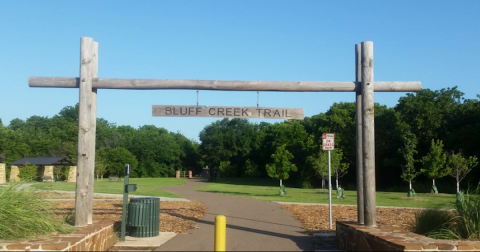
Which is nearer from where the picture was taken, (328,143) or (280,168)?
(328,143)

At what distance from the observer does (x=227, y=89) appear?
9.27 metres

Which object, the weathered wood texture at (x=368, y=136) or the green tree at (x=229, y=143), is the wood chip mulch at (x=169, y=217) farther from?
the green tree at (x=229, y=143)

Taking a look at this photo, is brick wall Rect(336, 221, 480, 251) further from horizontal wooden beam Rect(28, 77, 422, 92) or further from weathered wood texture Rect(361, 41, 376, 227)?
horizontal wooden beam Rect(28, 77, 422, 92)

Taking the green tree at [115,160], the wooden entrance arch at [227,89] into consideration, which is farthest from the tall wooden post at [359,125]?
the green tree at [115,160]

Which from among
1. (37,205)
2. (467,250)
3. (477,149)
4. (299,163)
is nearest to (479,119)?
(477,149)

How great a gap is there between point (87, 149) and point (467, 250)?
22.6ft

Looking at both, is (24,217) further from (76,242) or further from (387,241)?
(387,241)

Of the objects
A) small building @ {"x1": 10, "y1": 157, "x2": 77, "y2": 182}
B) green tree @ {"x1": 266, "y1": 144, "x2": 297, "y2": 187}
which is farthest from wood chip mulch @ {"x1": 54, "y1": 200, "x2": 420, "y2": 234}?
small building @ {"x1": 10, "y1": 157, "x2": 77, "y2": 182}

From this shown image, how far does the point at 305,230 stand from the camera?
1120cm

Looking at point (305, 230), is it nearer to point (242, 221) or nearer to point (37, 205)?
point (242, 221)

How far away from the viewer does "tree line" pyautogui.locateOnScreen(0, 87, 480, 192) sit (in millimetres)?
32719

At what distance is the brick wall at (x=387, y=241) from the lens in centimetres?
622

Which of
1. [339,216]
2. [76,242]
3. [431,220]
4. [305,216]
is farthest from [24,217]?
[339,216]

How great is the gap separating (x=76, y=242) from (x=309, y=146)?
39.2 metres
